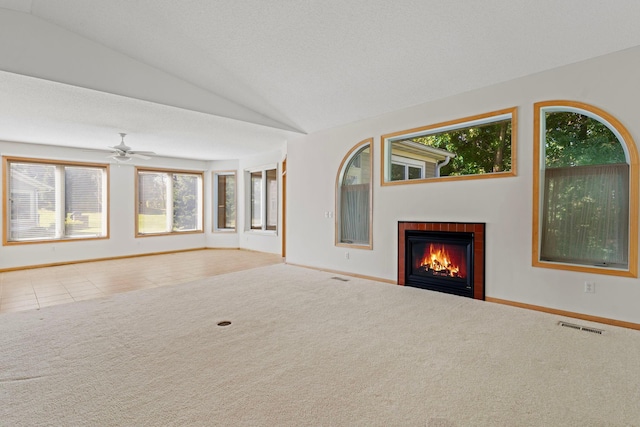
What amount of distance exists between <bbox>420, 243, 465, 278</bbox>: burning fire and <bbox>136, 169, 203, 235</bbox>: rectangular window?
7201 millimetres

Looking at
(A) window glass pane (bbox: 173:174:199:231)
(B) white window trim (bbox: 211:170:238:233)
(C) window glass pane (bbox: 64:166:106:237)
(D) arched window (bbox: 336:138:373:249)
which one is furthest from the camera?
(B) white window trim (bbox: 211:170:238:233)

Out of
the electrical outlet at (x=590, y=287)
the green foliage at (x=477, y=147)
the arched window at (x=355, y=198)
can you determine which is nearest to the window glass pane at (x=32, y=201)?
the arched window at (x=355, y=198)

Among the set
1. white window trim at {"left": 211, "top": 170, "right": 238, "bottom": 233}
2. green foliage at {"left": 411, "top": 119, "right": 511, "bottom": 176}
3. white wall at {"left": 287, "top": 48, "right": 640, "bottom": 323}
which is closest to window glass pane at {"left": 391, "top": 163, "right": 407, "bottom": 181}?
white wall at {"left": 287, "top": 48, "right": 640, "bottom": 323}

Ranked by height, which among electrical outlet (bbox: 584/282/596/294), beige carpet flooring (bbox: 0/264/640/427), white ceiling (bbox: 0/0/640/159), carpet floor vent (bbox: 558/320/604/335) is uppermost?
white ceiling (bbox: 0/0/640/159)

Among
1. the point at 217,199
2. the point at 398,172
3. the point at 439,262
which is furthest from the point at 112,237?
the point at 439,262

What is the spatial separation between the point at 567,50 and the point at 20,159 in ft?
31.1

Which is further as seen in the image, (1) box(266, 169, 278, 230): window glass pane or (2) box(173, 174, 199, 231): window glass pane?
(2) box(173, 174, 199, 231): window glass pane

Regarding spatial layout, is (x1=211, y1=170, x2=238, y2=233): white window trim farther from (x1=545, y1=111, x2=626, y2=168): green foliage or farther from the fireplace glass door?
(x1=545, y1=111, x2=626, y2=168): green foliage

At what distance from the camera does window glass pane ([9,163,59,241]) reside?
658cm

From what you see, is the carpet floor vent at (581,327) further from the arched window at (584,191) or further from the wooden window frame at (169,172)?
the wooden window frame at (169,172)

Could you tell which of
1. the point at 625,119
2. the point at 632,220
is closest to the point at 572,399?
the point at 632,220

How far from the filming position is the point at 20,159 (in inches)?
258

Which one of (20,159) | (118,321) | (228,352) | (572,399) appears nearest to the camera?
(572,399)

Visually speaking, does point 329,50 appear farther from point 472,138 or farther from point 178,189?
point 178,189
